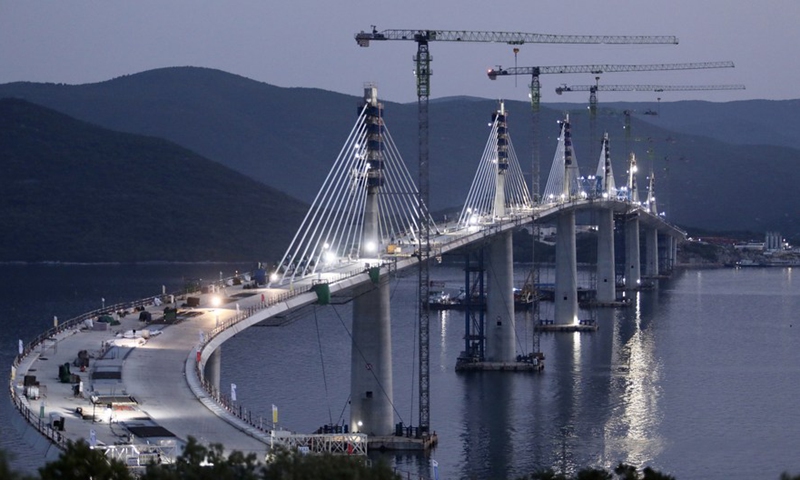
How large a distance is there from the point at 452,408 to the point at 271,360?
16.1 m

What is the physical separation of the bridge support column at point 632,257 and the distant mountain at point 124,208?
137 feet

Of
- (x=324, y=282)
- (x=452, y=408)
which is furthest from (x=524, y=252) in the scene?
(x=324, y=282)

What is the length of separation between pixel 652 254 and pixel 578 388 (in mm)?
86304

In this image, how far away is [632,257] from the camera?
13112cm

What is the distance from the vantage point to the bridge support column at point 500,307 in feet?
233

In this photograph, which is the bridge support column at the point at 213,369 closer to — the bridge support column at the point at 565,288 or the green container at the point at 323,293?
the green container at the point at 323,293

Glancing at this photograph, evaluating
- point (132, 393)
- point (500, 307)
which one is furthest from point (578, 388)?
point (132, 393)

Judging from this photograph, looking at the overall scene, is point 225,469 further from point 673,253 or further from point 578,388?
point 673,253

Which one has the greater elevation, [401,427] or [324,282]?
[324,282]

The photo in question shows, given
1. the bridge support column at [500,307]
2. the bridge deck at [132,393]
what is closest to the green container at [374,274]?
the bridge deck at [132,393]

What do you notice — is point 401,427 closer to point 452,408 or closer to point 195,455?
point 452,408

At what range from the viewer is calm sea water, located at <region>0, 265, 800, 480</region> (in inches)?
1972

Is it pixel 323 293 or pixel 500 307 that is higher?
pixel 323 293

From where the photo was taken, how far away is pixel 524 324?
9356 centimetres
